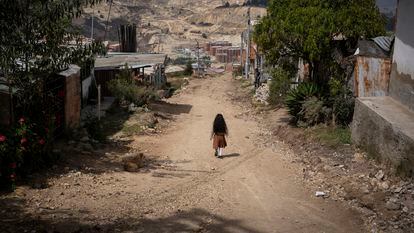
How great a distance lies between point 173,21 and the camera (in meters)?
105

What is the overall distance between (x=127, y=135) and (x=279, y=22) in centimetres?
599

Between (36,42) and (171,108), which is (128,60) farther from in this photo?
(36,42)

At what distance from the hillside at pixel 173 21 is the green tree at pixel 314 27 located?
214ft

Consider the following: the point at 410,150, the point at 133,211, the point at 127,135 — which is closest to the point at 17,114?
the point at 133,211

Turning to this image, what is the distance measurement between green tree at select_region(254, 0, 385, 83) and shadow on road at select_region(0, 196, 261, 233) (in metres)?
7.76

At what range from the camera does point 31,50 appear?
7.70 meters

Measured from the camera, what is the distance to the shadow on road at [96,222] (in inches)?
277

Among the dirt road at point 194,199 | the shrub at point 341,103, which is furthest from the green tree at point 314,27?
the dirt road at point 194,199

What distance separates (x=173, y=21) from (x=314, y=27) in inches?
3677

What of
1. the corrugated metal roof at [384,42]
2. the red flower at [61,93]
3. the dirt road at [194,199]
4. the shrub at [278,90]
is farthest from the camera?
the shrub at [278,90]

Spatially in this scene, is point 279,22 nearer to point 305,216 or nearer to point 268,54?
point 268,54

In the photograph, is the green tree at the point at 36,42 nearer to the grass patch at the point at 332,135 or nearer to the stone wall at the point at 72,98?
the stone wall at the point at 72,98

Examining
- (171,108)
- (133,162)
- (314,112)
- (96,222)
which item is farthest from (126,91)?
(96,222)

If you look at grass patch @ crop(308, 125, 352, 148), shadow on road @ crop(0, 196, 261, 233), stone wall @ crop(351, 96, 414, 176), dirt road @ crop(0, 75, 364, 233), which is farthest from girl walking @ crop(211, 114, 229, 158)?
shadow on road @ crop(0, 196, 261, 233)
